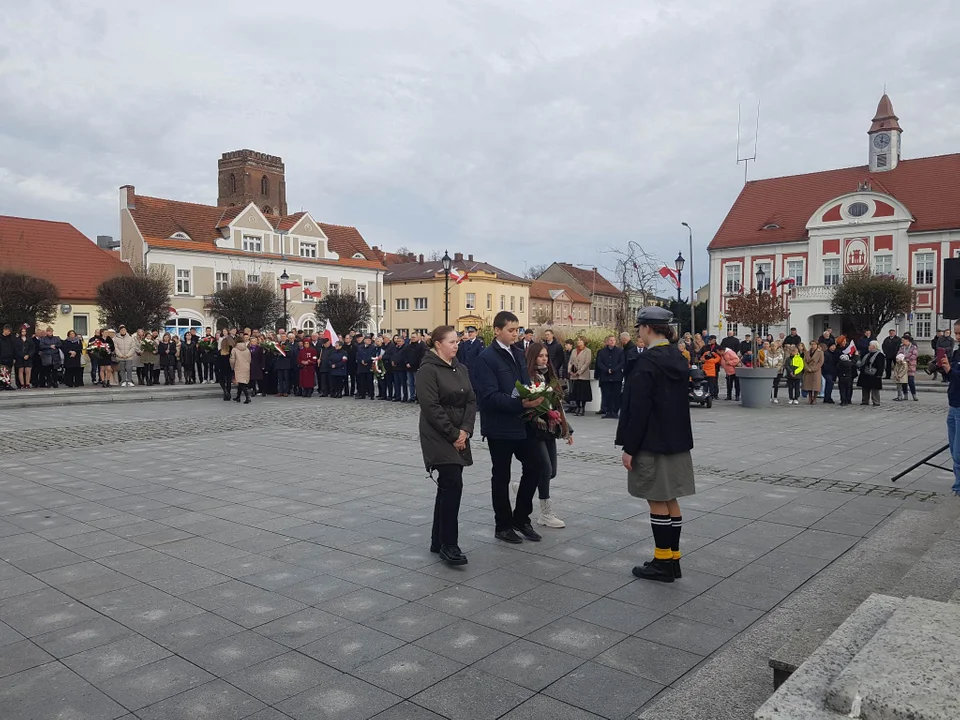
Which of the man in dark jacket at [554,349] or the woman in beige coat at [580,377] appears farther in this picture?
the woman in beige coat at [580,377]

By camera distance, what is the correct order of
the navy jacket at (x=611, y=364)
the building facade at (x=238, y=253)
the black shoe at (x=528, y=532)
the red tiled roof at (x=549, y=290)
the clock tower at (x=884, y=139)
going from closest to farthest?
the black shoe at (x=528, y=532) → the navy jacket at (x=611, y=364) → the building facade at (x=238, y=253) → the clock tower at (x=884, y=139) → the red tiled roof at (x=549, y=290)

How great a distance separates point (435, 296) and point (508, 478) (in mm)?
75932

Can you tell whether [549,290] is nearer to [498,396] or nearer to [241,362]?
[241,362]

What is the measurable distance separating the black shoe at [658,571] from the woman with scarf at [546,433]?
1.28 meters

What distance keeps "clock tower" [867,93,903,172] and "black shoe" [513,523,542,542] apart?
218ft

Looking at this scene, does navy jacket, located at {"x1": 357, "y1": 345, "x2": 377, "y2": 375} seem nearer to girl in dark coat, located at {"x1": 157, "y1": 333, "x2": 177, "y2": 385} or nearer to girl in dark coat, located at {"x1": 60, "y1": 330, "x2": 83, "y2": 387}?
girl in dark coat, located at {"x1": 157, "y1": 333, "x2": 177, "y2": 385}

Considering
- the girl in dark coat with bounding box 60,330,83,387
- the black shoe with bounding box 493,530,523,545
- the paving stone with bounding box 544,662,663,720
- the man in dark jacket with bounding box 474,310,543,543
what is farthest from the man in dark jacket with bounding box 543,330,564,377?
the girl in dark coat with bounding box 60,330,83,387

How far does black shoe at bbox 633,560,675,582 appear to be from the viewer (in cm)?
550

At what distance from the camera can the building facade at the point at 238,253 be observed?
5844cm

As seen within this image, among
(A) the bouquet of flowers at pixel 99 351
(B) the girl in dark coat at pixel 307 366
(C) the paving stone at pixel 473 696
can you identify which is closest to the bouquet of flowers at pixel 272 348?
(B) the girl in dark coat at pixel 307 366

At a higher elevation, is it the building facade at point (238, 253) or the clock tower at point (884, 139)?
the clock tower at point (884, 139)

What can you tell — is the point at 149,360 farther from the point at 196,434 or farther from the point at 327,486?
the point at 327,486

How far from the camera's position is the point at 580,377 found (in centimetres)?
1759

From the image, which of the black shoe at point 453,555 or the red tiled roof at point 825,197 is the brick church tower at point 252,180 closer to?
the red tiled roof at point 825,197
